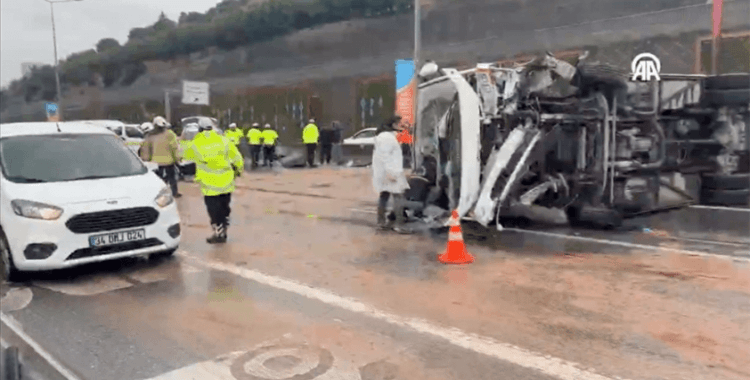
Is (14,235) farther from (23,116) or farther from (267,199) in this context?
(23,116)

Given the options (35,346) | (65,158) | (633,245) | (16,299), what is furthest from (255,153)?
(35,346)

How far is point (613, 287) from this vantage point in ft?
18.8

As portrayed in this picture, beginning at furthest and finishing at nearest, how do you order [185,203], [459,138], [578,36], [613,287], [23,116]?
1. [23,116]
2. [578,36]
3. [185,203]
4. [459,138]
5. [613,287]

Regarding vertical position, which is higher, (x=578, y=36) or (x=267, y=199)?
(x=578, y=36)

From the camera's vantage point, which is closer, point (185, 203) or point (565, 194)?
point (565, 194)

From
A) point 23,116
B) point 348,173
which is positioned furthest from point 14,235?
point 23,116

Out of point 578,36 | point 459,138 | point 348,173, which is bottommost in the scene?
point 348,173

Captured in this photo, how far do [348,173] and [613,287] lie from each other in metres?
13.9

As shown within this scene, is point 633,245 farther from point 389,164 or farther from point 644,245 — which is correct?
point 389,164

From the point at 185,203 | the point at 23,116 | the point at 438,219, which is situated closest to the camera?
the point at 438,219

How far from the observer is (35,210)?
603 centimetres

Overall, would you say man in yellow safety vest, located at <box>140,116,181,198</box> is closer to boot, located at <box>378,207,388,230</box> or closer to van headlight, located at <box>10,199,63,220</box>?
boot, located at <box>378,207,388,230</box>

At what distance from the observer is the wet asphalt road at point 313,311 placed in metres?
4.07

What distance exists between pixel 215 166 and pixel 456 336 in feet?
13.9
